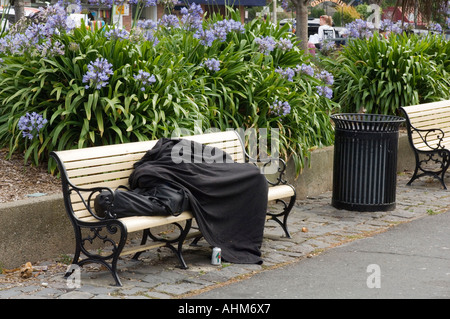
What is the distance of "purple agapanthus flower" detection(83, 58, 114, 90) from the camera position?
21.7 feet

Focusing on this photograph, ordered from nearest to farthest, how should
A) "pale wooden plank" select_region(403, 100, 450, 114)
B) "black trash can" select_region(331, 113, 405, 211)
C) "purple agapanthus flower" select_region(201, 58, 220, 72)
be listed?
"black trash can" select_region(331, 113, 405, 211), "purple agapanthus flower" select_region(201, 58, 220, 72), "pale wooden plank" select_region(403, 100, 450, 114)

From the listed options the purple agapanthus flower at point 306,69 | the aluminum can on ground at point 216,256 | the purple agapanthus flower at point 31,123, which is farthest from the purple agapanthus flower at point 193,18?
the aluminum can on ground at point 216,256

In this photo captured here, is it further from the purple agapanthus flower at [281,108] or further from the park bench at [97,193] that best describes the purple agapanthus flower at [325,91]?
the park bench at [97,193]

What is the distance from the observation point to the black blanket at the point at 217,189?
5.82 metres

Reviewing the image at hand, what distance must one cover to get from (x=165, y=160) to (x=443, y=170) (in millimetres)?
4565

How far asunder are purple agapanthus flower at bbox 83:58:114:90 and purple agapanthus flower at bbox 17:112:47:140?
21.5 inches

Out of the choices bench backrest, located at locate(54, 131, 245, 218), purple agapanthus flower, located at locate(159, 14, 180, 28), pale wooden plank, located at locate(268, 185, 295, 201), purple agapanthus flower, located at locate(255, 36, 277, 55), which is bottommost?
pale wooden plank, located at locate(268, 185, 295, 201)

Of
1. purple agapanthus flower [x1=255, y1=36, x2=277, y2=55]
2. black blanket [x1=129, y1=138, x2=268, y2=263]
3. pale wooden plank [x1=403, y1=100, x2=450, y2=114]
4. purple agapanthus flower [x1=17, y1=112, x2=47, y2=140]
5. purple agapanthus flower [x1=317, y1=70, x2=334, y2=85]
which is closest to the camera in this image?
black blanket [x1=129, y1=138, x2=268, y2=263]

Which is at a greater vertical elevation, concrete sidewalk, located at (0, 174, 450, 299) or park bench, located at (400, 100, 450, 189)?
park bench, located at (400, 100, 450, 189)

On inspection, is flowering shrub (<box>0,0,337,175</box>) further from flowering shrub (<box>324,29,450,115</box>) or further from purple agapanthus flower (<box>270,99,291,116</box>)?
flowering shrub (<box>324,29,450,115</box>)

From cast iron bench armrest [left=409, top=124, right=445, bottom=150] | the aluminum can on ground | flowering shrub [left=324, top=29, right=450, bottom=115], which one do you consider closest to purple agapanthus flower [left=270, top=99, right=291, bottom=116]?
cast iron bench armrest [left=409, top=124, right=445, bottom=150]

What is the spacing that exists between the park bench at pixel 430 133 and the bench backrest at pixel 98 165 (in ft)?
14.0

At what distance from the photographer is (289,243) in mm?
6594

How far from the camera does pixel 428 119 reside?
31.7 ft
